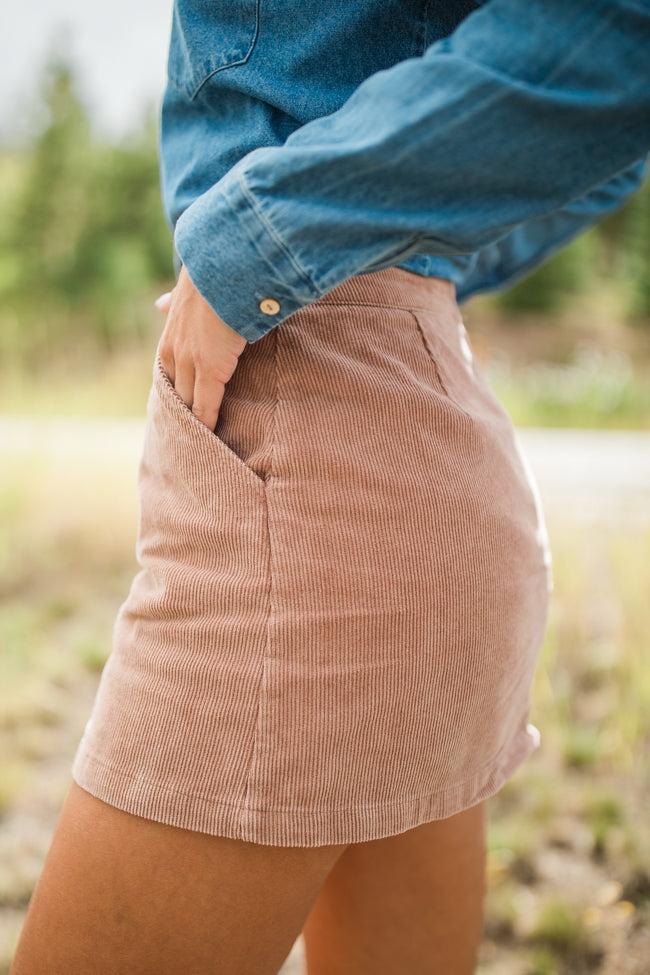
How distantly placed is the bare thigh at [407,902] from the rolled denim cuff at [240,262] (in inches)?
25.5

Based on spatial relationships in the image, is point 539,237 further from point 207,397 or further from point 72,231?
point 72,231

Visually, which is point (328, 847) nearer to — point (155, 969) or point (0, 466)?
point (155, 969)

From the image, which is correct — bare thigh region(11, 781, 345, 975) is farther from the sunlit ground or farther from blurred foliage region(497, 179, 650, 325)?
blurred foliage region(497, 179, 650, 325)

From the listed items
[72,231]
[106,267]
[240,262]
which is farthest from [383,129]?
[72,231]

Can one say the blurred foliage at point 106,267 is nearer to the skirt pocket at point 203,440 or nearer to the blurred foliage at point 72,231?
the blurred foliage at point 72,231

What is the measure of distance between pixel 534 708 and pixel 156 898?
2063mm

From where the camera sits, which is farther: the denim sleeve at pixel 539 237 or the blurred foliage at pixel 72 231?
the blurred foliage at pixel 72 231

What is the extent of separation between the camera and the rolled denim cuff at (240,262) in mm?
690

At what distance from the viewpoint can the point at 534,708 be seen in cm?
263

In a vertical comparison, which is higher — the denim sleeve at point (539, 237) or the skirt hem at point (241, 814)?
the denim sleeve at point (539, 237)

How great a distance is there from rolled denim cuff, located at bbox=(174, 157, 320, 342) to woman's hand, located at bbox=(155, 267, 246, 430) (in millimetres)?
20

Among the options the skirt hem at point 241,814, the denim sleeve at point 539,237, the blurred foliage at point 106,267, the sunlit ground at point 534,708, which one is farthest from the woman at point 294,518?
the blurred foliage at point 106,267

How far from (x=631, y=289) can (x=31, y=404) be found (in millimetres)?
11130

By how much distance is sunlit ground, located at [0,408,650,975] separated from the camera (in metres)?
1.92
